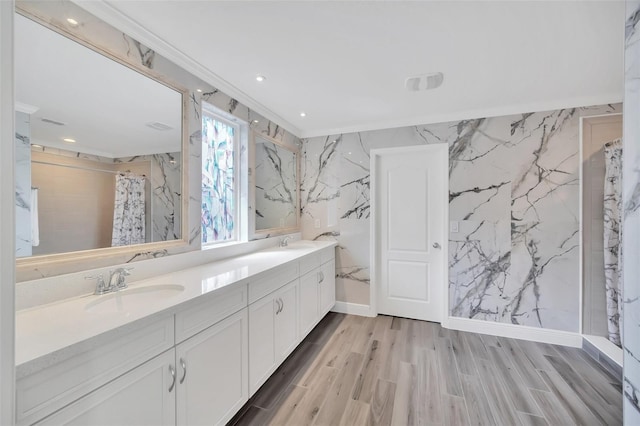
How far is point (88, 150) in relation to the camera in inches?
55.8

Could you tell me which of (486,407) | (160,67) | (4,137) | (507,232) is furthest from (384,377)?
(160,67)

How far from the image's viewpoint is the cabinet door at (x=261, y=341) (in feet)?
5.71

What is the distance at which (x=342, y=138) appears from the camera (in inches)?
136

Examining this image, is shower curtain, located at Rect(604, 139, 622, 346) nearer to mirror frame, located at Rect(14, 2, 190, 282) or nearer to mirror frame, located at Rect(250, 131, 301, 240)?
mirror frame, located at Rect(250, 131, 301, 240)

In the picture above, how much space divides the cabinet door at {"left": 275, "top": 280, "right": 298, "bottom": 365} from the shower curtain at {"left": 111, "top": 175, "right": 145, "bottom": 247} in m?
1.06

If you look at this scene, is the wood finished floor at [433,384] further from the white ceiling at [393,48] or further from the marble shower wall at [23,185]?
the white ceiling at [393,48]

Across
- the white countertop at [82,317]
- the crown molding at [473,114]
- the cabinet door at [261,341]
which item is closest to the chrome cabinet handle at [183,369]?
the white countertop at [82,317]

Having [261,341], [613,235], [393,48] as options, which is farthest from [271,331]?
[613,235]

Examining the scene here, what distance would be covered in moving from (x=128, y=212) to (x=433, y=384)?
2530 mm

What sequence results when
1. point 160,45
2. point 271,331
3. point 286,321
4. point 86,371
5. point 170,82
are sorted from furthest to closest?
point 286,321
point 271,331
point 170,82
point 160,45
point 86,371

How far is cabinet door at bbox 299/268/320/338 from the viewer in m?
2.47

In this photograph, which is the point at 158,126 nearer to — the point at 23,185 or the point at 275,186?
the point at 23,185

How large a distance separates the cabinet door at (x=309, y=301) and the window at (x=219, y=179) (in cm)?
85

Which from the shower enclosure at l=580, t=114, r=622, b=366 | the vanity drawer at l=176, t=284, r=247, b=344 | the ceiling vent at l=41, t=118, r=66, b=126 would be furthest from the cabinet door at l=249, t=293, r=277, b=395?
the shower enclosure at l=580, t=114, r=622, b=366
